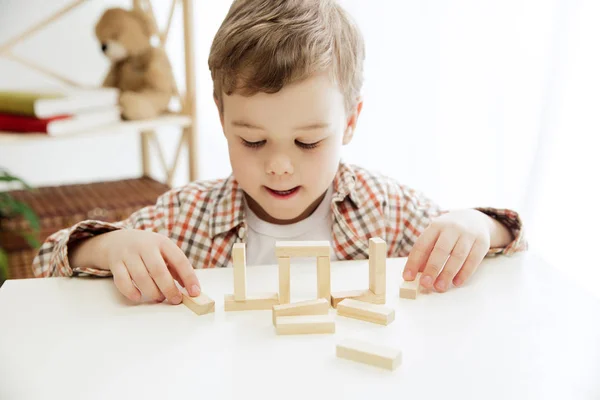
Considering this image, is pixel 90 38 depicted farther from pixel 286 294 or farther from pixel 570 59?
pixel 286 294

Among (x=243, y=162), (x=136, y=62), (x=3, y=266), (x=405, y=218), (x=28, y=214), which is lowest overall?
(x=3, y=266)

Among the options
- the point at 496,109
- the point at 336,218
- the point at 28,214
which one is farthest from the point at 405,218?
the point at 28,214

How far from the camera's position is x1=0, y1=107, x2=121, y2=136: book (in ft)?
5.49

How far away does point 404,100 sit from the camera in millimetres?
1867

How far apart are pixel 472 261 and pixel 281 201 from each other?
0.29 metres

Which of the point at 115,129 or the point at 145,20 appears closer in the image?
the point at 115,129

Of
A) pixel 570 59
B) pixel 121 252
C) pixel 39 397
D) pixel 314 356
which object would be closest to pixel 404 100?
pixel 570 59

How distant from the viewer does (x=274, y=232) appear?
3.57 feet

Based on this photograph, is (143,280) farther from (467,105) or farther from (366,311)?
(467,105)

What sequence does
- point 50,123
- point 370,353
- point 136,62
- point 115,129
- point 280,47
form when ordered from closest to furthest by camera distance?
1. point 370,353
2. point 280,47
3. point 50,123
4. point 115,129
5. point 136,62

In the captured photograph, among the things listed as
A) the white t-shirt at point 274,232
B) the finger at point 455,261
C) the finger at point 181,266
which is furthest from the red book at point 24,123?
the finger at point 455,261

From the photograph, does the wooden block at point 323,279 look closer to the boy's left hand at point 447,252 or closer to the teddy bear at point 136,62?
the boy's left hand at point 447,252

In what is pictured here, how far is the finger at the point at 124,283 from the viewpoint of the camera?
72 centimetres

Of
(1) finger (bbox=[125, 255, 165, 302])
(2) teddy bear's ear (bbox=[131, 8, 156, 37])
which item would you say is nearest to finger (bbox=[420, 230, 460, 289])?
(1) finger (bbox=[125, 255, 165, 302])
